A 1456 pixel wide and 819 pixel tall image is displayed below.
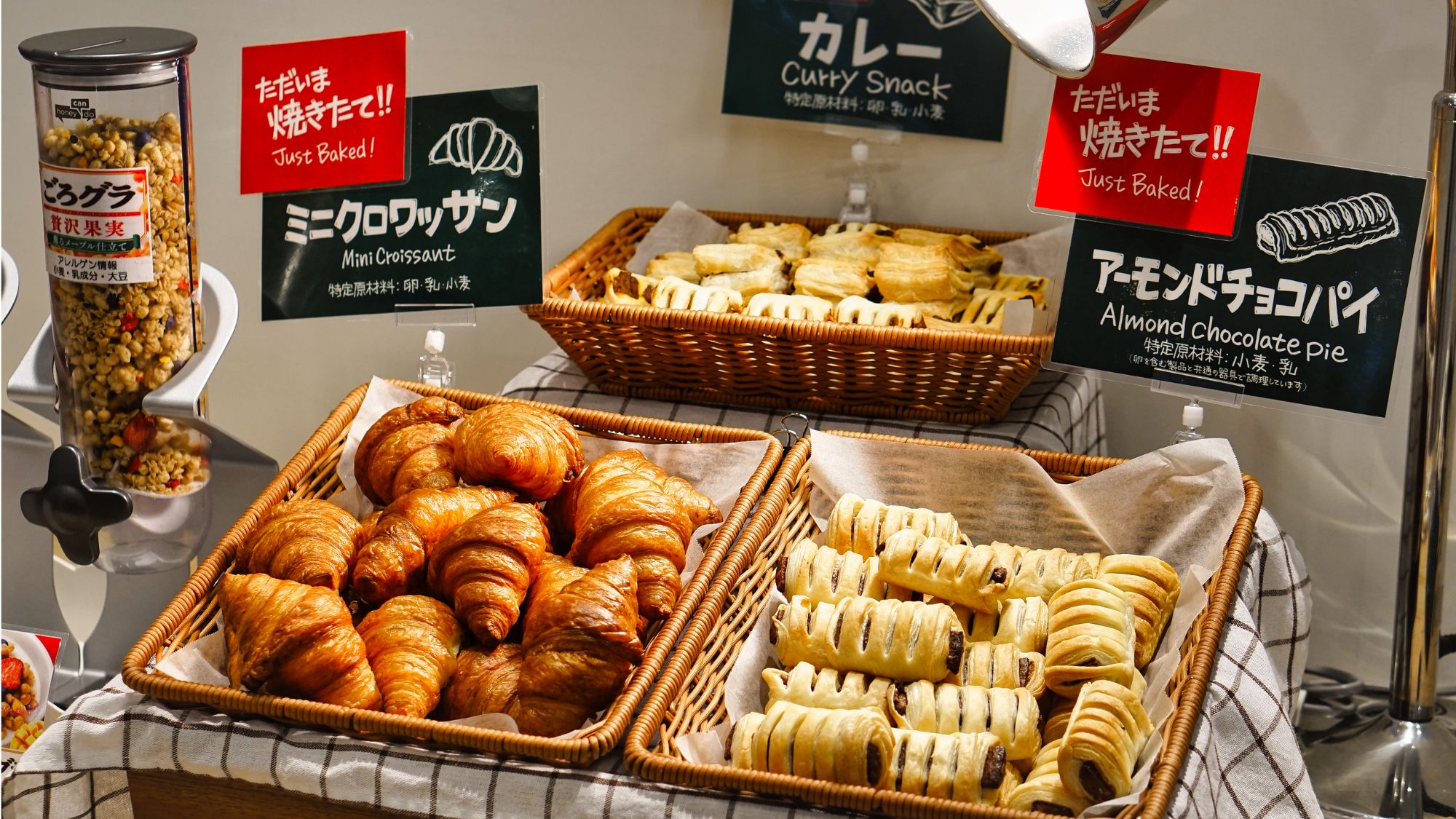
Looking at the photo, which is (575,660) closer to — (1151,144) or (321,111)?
(321,111)

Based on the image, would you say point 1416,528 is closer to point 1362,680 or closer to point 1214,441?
point 1214,441

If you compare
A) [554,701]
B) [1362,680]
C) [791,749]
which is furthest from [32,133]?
[1362,680]

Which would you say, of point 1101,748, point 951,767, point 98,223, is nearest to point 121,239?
A: point 98,223

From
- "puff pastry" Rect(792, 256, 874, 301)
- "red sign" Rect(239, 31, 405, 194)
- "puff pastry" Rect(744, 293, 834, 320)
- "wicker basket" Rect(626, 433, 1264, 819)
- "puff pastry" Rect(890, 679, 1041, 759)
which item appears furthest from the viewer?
"puff pastry" Rect(792, 256, 874, 301)

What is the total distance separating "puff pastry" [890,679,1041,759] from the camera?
1.19 meters

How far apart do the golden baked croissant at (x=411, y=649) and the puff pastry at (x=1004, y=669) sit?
518 millimetres

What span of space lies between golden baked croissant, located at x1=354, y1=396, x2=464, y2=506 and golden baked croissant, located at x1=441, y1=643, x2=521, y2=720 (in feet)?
0.89

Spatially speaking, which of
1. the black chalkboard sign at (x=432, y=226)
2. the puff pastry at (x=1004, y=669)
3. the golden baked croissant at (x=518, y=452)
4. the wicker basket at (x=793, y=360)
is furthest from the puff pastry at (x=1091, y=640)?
the black chalkboard sign at (x=432, y=226)

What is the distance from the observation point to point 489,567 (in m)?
1.31

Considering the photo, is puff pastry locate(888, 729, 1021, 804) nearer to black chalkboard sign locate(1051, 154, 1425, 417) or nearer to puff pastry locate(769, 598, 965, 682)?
puff pastry locate(769, 598, 965, 682)

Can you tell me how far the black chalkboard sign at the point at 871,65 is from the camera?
2.36 meters

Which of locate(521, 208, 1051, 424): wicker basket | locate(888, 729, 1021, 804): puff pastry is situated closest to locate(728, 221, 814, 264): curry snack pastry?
locate(521, 208, 1051, 424): wicker basket

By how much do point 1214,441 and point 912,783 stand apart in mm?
658

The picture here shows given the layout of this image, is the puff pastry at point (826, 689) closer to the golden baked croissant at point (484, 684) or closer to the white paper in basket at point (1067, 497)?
the white paper in basket at point (1067, 497)
